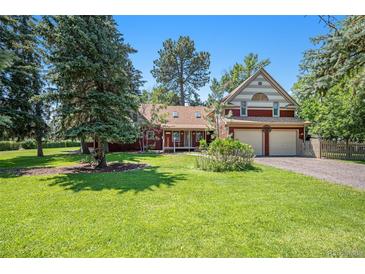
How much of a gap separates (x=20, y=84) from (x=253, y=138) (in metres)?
18.7

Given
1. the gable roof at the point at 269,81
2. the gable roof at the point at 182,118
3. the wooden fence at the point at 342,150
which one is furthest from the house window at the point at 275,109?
the gable roof at the point at 182,118

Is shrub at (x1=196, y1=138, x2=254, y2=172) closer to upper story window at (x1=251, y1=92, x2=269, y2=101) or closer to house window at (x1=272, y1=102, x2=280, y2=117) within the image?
upper story window at (x1=251, y1=92, x2=269, y2=101)

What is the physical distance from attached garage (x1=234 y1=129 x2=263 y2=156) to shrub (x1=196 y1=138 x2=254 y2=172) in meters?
8.64

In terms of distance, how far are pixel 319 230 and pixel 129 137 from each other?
8890 millimetres

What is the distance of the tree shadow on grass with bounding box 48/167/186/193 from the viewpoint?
7.47 meters

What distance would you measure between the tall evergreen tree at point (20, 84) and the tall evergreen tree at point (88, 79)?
488cm

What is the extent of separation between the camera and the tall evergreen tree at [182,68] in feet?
141

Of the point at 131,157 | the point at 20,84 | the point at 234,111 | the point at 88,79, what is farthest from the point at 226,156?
the point at 20,84

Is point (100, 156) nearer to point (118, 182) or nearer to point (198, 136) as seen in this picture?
point (118, 182)

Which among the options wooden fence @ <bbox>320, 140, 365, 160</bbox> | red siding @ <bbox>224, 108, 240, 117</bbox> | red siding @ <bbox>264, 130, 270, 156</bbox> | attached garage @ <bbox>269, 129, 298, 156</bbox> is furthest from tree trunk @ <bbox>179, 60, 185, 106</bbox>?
wooden fence @ <bbox>320, 140, 365, 160</bbox>

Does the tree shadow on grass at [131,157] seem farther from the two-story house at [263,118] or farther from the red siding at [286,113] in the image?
the red siding at [286,113]

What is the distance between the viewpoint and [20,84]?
16688 mm
